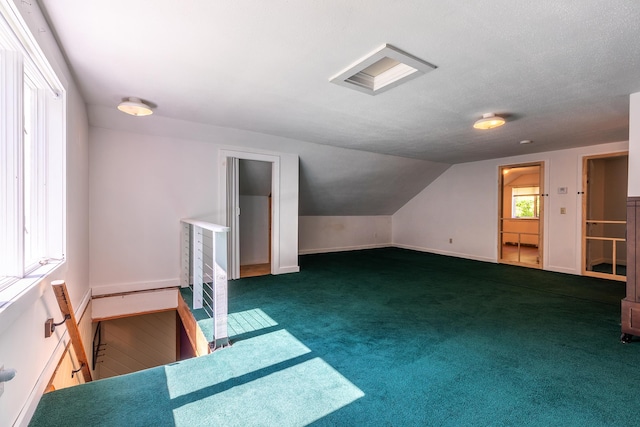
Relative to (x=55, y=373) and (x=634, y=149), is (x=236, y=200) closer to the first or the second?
(x=55, y=373)

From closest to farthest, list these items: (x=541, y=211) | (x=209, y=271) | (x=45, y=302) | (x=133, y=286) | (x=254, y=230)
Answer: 1. (x=45, y=302)
2. (x=133, y=286)
3. (x=209, y=271)
4. (x=541, y=211)
5. (x=254, y=230)

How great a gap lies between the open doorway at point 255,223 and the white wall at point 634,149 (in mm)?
4595

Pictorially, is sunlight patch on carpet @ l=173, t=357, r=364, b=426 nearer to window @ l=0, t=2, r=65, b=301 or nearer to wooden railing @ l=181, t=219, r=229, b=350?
wooden railing @ l=181, t=219, r=229, b=350

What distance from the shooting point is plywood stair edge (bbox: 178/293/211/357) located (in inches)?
98.4

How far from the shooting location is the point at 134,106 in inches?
114

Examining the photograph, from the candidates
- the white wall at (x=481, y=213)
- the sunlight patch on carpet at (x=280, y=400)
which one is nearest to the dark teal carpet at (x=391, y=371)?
the sunlight patch on carpet at (x=280, y=400)

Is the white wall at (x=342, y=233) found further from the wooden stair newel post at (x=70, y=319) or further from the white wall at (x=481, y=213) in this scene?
the wooden stair newel post at (x=70, y=319)

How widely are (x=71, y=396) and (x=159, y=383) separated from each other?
0.47 meters

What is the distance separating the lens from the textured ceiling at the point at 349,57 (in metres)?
1.60

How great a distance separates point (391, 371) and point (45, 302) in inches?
90.8

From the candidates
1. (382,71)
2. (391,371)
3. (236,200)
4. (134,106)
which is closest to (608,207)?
(382,71)

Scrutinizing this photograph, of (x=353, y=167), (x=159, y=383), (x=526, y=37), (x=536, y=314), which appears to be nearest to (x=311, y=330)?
(x=159, y=383)

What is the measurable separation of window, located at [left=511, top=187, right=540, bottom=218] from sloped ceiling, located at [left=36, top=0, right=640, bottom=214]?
488 centimetres

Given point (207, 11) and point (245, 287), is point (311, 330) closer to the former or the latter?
point (245, 287)
